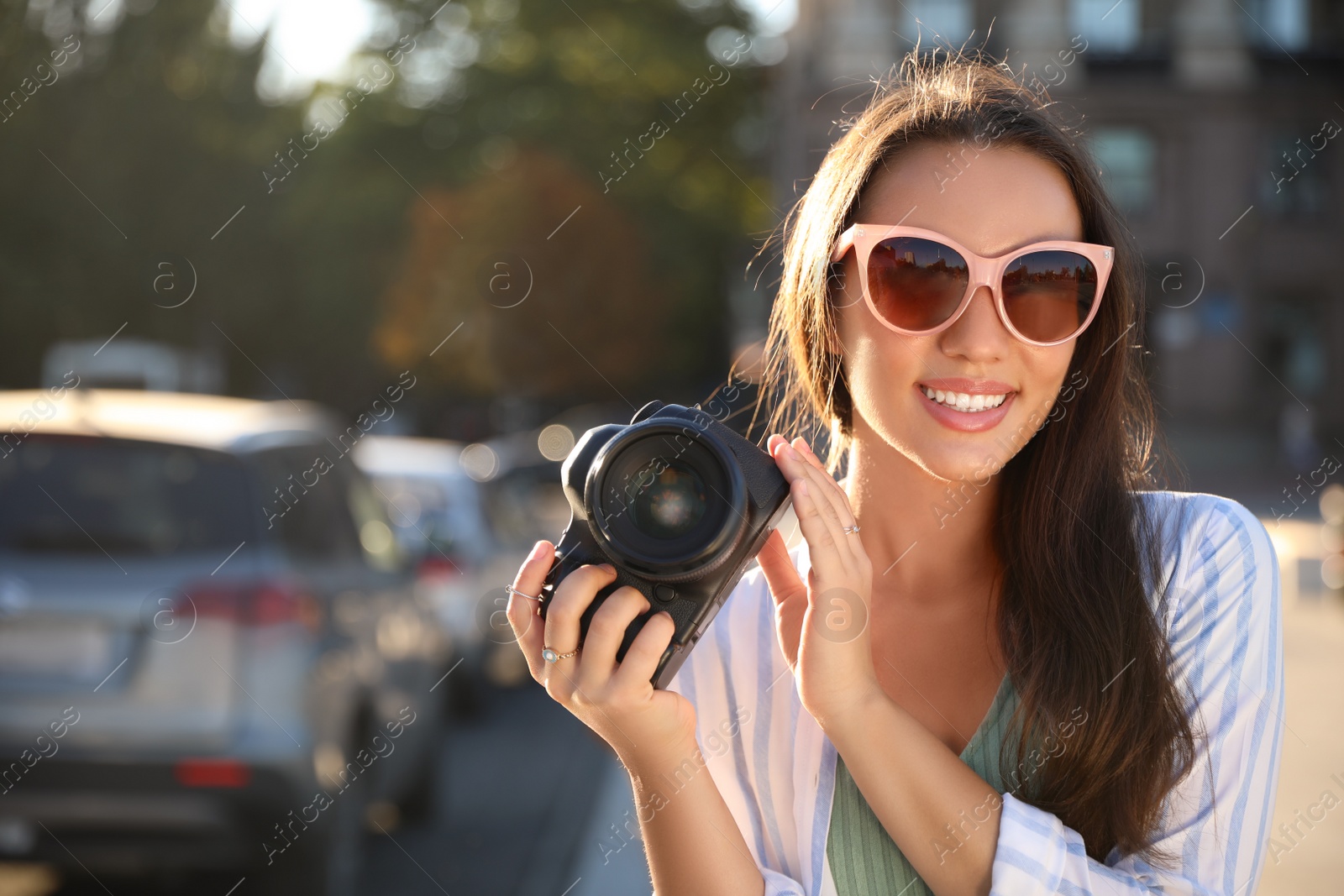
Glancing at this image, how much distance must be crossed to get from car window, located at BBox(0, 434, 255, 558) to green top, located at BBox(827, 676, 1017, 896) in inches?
134

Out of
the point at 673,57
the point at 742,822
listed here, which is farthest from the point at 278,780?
the point at 673,57

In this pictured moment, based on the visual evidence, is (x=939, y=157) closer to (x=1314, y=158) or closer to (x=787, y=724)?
(x=787, y=724)

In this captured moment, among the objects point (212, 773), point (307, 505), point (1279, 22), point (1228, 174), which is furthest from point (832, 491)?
point (1279, 22)

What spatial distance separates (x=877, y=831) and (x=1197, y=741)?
1.32 feet

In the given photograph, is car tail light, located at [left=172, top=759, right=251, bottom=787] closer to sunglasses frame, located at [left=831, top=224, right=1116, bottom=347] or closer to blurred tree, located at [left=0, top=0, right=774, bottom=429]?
sunglasses frame, located at [left=831, top=224, right=1116, bottom=347]

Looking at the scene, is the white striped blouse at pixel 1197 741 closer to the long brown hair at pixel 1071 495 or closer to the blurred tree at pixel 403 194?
the long brown hair at pixel 1071 495

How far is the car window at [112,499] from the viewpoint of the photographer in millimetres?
4617

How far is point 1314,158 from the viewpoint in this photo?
31562 mm

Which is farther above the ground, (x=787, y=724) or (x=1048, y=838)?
(x=787, y=724)

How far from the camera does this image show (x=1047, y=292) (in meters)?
1.72

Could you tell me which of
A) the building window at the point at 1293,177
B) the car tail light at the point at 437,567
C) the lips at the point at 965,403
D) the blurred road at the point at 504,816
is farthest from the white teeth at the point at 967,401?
the building window at the point at 1293,177

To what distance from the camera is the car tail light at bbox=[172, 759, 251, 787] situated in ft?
14.5

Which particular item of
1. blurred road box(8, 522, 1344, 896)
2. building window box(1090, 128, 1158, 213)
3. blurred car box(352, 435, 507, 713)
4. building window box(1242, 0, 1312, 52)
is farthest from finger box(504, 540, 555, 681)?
building window box(1242, 0, 1312, 52)

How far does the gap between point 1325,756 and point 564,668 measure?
21.6 ft
